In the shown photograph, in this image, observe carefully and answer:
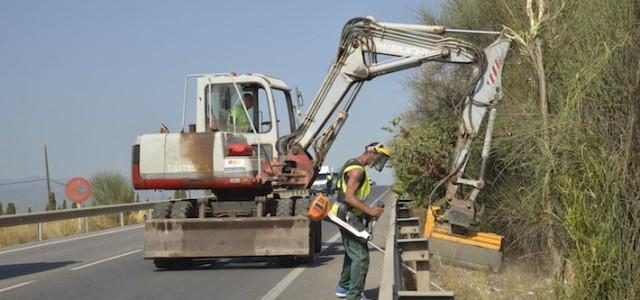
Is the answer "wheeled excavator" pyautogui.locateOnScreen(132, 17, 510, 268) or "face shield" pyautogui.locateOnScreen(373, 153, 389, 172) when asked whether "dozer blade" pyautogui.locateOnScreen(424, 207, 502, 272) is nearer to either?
"wheeled excavator" pyautogui.locateOnScreen(132, 17, 510, 268)

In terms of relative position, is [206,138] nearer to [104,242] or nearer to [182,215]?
[182,215]

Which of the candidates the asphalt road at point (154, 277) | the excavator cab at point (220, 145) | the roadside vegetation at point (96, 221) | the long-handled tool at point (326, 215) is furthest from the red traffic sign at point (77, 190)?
the long-handled tool at point (326, 215)

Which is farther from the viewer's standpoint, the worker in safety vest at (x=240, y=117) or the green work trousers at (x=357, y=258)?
the worker in safety vest at (x=240, y=117)

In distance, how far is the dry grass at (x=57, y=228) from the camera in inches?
930

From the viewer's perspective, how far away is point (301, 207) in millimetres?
14172

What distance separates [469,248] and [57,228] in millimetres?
15506

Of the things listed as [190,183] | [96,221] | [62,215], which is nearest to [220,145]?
[190,183]

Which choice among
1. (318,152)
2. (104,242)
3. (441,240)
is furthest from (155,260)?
(104,242)

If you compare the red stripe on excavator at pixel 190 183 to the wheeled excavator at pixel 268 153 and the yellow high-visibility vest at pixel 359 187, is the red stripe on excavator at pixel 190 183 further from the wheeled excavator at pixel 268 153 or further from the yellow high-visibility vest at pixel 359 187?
the yellow high-visibility vest at pixel 359 187

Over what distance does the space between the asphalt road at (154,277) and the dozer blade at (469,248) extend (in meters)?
1.04

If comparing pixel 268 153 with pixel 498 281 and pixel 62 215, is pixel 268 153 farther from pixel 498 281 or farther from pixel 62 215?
pixel 62 215

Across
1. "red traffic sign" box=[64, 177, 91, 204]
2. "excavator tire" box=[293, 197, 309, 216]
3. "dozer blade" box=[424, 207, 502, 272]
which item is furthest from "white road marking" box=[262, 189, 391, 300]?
"red traffic sign" box=[64, 177, 91, 204]

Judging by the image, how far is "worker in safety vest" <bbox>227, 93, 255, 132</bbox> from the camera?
1518 cm

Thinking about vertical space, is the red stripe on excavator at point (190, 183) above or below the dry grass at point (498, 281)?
above
